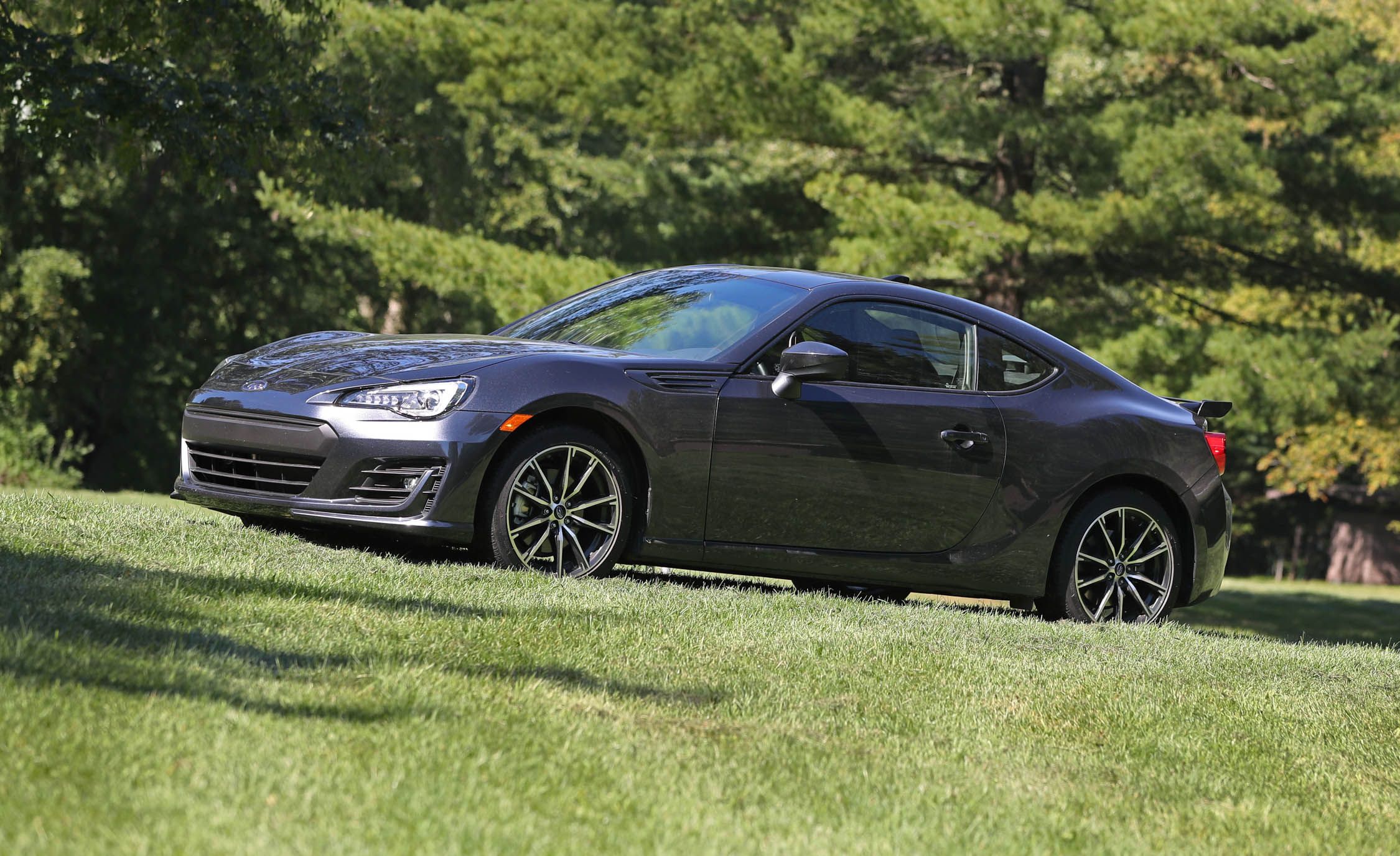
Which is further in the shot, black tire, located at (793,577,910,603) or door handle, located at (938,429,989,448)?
black tire, located at (793,577,910,603)

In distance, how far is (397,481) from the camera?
645 centimetres

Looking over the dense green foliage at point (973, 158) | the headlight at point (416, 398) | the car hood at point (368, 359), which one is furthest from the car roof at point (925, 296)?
the dense green foliage at point (973, 158)

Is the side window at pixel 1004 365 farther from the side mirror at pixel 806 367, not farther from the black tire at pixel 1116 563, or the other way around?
the side mirror at pixel 806 367

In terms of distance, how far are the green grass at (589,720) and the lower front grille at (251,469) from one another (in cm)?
23

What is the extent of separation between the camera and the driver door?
697 cm

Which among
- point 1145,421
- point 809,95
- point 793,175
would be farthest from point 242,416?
point 793,175

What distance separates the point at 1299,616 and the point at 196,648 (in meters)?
21.0

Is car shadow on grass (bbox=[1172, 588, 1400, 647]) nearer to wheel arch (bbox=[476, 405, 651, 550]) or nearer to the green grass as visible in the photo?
wheel arch (bbox=[476, 405, 651, 550])

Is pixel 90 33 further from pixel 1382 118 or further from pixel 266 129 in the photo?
pixel 1382 118

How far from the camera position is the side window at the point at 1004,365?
773 centimetres

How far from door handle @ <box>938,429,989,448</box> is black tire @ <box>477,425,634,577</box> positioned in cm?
153

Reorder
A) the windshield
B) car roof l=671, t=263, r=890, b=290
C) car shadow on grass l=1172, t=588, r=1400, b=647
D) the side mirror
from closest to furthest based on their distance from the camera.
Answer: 1. the side mirror
2. the windshield
3. car roof l=671, t=263, r=890, b=290
4. car shadow on grass l=1172, t=588, r=1400, b=647

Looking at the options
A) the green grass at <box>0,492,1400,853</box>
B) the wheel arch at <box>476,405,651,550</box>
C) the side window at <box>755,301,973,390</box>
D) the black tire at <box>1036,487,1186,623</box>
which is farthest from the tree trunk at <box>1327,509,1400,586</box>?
the wheel arch at <box>476,405,651,550</box>

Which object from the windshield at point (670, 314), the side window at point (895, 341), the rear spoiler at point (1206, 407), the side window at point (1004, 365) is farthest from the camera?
the rear spoiler at point (1206, 407)
